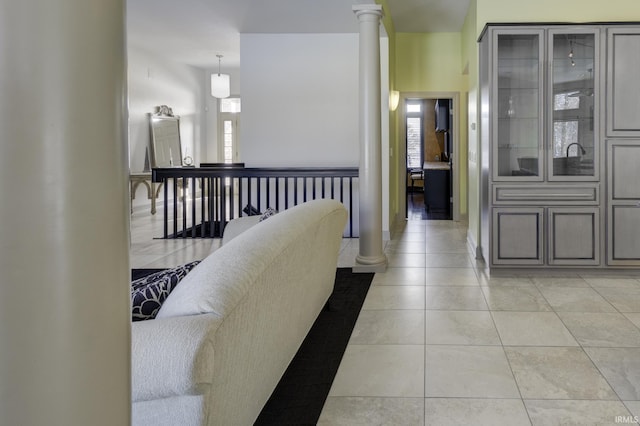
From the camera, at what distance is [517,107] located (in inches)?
178

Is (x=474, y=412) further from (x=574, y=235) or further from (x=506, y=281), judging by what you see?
(x=574, y=235)

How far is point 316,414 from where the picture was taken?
82.8 inches

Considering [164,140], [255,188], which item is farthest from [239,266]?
[164,140]

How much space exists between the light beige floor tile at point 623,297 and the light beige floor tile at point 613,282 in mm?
126

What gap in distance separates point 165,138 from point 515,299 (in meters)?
7.72

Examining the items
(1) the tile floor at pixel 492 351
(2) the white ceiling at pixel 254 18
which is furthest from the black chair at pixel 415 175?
(1) the tile floor at pixel 492 351

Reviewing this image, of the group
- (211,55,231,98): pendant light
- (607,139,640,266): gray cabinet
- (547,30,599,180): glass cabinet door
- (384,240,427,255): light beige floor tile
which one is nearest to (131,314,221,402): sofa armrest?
(547,30,599,180): glass cabinet door

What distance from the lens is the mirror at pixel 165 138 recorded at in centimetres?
948

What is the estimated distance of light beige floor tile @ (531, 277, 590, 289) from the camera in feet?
13.6

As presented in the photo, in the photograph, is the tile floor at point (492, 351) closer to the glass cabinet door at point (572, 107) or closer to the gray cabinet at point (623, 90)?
the glass cabinet door at point (572, 107)

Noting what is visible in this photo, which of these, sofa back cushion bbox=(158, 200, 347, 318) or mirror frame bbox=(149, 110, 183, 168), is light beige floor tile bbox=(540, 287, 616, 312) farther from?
mirror frame bbox=(149, 110, 183, 168)

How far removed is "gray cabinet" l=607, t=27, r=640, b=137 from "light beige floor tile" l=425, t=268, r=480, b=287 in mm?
1709

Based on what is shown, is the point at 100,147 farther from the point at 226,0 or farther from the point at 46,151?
the point at 226,0

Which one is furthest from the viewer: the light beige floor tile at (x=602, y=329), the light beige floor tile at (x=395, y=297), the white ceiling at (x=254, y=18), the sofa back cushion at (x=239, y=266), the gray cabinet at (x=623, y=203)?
the white ceiling at (x=254, y=18)
